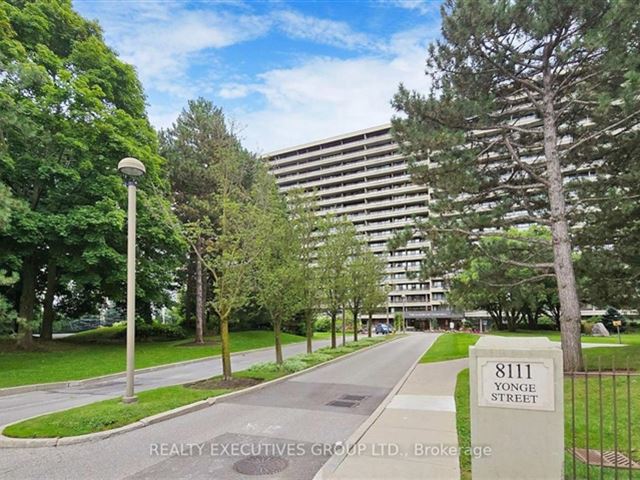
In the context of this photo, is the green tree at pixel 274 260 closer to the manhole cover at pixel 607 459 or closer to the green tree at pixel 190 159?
the manhole cover at pixel 607 459

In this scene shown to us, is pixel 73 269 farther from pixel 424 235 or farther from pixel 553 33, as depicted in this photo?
pixel 553 33

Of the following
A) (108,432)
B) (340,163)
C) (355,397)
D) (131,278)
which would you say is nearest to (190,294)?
(131,278)

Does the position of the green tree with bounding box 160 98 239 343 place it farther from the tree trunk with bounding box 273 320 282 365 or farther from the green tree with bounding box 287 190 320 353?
the tree trunk with bounding box 273 320 282 365

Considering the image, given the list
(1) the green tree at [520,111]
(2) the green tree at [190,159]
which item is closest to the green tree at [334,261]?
(1) the green tree at [520,111]

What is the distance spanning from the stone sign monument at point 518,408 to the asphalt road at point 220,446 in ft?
7.68

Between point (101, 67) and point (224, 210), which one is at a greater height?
point (101, 67)

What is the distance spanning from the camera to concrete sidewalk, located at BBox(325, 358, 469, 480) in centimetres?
528

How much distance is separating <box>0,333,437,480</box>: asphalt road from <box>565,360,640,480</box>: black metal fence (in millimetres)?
3267

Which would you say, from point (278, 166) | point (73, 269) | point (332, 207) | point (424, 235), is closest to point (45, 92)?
point (73, 269)

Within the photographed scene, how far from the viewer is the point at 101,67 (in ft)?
72.6

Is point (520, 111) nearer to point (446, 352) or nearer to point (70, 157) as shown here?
point (446, 352)

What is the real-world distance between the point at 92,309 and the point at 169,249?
13.0m

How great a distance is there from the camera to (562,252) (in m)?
12.3

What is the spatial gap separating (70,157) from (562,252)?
2150cm
